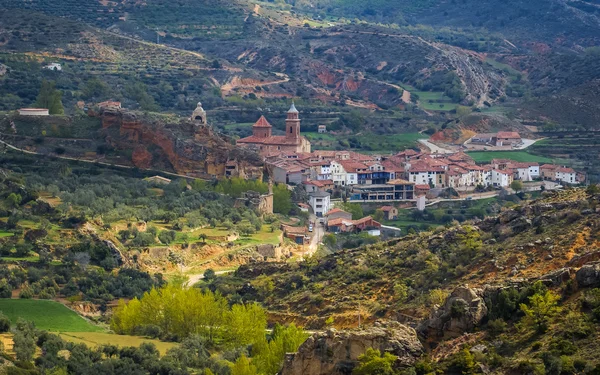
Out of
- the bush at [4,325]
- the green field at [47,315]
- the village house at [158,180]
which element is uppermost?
the bush at [4,325]

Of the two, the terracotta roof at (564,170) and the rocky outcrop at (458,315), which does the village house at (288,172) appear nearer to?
the terracotta roof at (564,170)

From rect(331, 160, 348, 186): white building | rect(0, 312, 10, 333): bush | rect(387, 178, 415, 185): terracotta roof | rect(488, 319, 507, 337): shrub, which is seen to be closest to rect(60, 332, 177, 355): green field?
rect(0, 312, 10, 333): bush

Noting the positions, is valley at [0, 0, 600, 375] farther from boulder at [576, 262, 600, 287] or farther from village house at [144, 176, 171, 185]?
village house at [144, 176, 171, 185]

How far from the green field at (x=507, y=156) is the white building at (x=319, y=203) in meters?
22.9

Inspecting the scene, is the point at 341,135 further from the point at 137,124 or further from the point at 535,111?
the point at 137,124

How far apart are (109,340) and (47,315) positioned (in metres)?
5.50

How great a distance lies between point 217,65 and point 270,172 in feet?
136

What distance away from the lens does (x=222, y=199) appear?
7794cm

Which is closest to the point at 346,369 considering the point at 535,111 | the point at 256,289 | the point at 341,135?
the point at 256,289

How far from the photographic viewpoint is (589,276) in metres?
31.4

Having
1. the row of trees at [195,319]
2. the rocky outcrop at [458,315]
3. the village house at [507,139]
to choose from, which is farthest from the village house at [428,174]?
the rocky outcrop at [458,315]

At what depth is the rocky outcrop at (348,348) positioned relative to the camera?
2981cm

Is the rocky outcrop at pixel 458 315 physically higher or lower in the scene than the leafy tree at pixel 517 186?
higher

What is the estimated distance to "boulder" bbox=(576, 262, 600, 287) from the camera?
3123 cm
